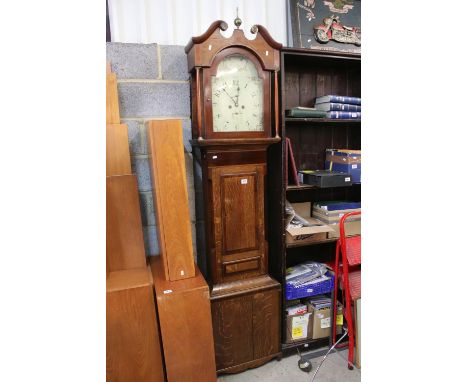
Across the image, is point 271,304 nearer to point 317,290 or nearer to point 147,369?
point 317,290

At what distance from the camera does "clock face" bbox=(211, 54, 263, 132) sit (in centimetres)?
166

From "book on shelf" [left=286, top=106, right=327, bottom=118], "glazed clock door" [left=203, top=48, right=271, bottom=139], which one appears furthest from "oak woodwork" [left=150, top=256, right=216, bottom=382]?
"book on shelf" [left=286, top=106, right=327, bottom=118]

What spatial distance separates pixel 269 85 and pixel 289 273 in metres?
1.12

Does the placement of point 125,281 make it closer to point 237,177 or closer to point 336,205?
point 237,177

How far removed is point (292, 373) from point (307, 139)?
142 centimetres

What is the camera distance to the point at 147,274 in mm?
1673

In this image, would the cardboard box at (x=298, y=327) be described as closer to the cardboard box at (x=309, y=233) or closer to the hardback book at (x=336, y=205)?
the cardboard box at (x=309, y=233)

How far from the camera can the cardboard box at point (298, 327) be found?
204cm

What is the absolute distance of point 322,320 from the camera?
2096 mm

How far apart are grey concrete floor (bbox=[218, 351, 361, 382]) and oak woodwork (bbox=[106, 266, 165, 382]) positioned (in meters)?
0.50

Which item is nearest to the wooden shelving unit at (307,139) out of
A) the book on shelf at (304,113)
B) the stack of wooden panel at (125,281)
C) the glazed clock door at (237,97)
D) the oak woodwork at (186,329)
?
the book on shelf at (304,113)

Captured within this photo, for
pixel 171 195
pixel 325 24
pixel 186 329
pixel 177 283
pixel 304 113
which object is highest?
pixel 325 24

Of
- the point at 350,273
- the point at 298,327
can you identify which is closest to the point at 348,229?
the point at 350,273
